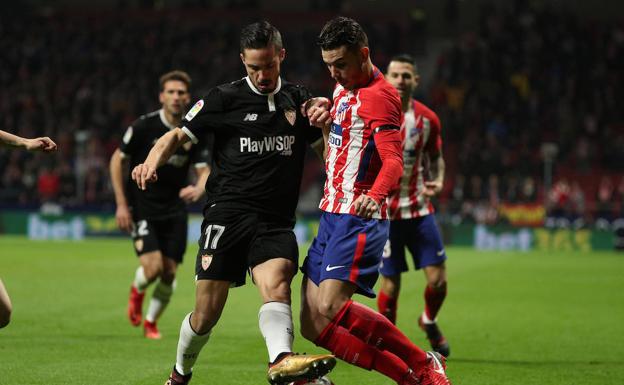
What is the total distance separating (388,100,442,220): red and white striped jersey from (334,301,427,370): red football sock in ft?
9.50

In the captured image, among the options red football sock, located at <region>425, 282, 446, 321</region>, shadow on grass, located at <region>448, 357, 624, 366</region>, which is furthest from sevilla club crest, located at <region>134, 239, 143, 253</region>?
shadow on grass, located at <region>448, 357, 624, 366</region>

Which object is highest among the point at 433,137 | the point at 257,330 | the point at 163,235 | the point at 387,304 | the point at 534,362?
the point at 433,137

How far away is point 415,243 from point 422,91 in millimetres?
25688

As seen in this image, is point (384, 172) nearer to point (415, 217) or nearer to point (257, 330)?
point (415, 217)

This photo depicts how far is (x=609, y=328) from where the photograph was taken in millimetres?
10984

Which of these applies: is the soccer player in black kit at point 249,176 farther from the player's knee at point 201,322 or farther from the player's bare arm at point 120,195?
the player's bare arm at point 120,195

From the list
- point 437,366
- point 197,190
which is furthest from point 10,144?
point 437,366

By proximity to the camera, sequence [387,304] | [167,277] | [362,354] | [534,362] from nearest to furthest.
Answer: [362,354], [534,362], [387,304], [167,277]

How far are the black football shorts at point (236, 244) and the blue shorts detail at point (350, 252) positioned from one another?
0.84 feet

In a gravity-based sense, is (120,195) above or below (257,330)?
above

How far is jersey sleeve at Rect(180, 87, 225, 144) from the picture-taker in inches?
244

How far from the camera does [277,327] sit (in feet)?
19.0

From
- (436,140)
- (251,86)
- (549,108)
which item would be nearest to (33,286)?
(436,140)

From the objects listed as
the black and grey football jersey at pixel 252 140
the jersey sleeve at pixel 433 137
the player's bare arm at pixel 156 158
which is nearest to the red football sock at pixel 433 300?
the jersey sleeve at pixel 433 137
